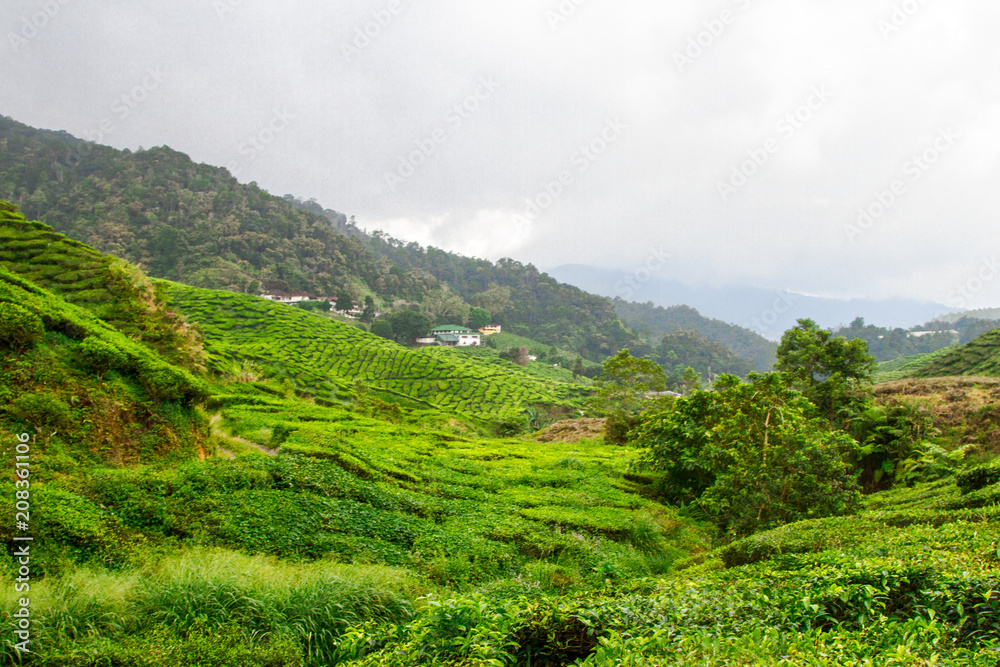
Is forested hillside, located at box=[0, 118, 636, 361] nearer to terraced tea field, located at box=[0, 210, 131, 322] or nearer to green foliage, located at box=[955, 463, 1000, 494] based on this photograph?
terraced tea field, located at box=[0, 210, 131, 322]

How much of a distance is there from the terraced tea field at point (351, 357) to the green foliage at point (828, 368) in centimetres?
2910

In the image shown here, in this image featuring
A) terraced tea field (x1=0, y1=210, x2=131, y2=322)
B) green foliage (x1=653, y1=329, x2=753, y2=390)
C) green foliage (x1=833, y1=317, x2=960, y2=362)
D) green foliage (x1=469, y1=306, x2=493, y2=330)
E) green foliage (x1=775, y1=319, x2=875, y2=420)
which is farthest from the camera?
green foliage (x1=653, y1=329, x2=753, y2=390)

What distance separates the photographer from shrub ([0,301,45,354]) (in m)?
7.36

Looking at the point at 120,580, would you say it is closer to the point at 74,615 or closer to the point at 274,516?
the point at 74,615

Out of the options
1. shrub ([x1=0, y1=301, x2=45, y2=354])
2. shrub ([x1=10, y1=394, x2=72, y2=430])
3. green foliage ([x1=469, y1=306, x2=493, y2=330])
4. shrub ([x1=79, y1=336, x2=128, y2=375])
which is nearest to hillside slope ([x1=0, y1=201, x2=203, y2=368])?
shrub ([x1=79, y1=336, x2=128, y2=375])

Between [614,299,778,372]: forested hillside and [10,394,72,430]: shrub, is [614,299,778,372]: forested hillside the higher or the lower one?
the higher one

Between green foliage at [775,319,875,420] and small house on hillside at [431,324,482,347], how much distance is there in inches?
2739

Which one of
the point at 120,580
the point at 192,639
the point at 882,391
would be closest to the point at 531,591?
the point at 192,639

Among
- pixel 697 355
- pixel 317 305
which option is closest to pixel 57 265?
pixel 317 305

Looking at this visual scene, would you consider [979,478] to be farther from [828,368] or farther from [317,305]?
[317,305]

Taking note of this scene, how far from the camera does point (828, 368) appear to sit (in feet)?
61.3

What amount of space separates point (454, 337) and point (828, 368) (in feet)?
244

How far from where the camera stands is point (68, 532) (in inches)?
201

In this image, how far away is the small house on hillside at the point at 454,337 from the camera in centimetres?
8894
